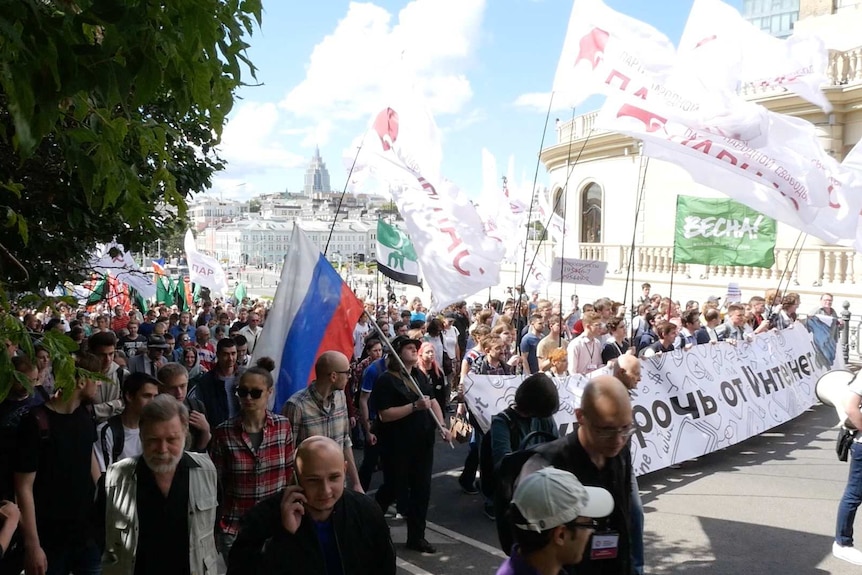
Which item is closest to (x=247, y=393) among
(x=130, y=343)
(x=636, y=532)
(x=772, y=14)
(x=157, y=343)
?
(x=636, y=532)

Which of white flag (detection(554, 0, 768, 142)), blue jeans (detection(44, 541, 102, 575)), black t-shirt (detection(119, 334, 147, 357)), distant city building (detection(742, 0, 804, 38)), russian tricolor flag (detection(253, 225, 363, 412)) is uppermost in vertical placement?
distant city building (detection(742, 0, 804, 38))

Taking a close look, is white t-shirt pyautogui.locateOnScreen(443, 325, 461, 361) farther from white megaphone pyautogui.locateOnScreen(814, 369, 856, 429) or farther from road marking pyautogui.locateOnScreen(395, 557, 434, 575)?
white megaphone pyautogui.locateOnScreen(814, 369, 856, 429)

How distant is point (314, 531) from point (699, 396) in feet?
22.3

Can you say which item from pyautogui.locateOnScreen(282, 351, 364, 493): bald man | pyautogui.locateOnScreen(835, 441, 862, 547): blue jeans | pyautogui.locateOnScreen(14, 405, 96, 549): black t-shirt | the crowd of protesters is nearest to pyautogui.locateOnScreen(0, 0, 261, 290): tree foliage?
the crowd of protesters

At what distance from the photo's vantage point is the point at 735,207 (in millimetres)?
11773

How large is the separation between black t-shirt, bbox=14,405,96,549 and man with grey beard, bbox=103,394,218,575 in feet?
2.16

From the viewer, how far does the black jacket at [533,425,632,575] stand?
3.12m

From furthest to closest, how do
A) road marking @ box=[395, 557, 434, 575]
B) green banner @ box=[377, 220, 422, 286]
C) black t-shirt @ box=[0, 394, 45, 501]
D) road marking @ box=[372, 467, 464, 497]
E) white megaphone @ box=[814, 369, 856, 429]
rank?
green banner @ box=[377, 220, 422, 286] < road marking @ box=[372, 467, 464, 497] < road marking @ box=[395, 557, 434, 575] < white megaphone @ box=[814, 369, 856, 429] < black t-shirt @ box=[0, 394, 45, 501]

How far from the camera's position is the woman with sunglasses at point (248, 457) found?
4027mm

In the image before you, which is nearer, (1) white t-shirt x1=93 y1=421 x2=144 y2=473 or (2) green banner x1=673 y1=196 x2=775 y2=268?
(1) white t-shirt x1=93 y1=421 x2=144 y2=473

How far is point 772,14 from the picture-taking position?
188 ft

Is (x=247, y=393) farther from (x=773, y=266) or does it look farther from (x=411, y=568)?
(x=773, y=266)

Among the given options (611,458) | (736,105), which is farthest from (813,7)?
(611,458)

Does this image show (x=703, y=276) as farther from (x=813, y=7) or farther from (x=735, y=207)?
(x=813, y=7)
